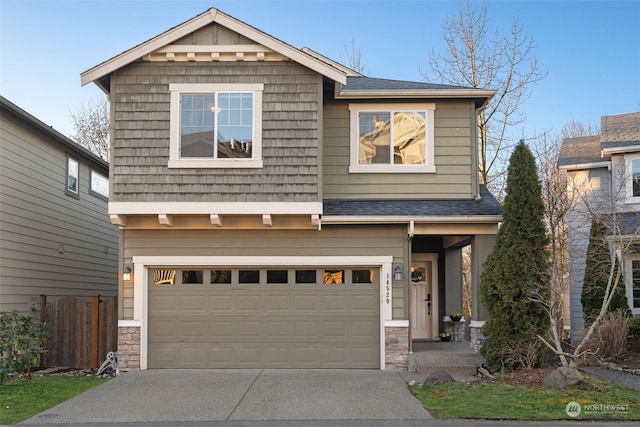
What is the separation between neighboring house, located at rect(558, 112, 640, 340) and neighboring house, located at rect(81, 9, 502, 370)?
565cm

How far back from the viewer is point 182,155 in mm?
11258

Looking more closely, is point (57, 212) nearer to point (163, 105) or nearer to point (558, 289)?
point (163, 105)

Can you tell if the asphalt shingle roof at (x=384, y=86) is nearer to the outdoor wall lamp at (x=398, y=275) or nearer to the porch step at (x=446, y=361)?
the outdoor wall lamp at (x=398, y=275)

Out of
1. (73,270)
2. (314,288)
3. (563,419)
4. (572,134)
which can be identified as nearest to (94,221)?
(73,270)

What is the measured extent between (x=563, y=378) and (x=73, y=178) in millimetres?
12279

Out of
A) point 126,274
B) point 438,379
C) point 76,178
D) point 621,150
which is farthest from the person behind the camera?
point 621,150

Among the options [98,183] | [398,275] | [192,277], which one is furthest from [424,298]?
[98,183]

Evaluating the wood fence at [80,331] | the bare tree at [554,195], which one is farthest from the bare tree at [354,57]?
the wood fence at [80,331]

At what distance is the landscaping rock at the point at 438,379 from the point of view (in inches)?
390

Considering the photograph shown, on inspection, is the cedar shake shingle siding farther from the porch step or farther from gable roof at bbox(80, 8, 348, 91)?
the porch step

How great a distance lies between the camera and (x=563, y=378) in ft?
29.8

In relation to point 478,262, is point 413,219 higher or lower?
higher

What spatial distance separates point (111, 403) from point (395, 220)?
225 inches

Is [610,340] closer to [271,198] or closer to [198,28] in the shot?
[271,198]
